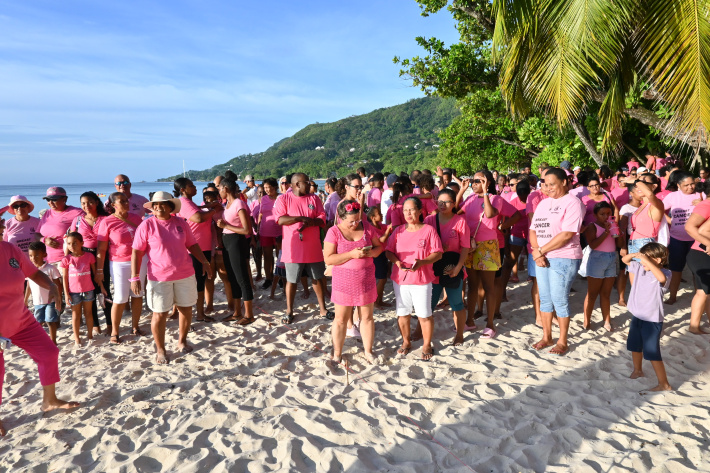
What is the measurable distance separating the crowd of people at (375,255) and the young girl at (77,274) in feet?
0.05

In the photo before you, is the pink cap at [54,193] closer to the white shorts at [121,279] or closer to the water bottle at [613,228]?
the white shorts at [121,279]

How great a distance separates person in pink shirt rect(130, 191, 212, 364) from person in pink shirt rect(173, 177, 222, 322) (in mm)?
706

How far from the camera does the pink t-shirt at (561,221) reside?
Result: 4.15 meters

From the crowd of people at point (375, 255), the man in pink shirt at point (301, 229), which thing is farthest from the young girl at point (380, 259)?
the man in pink shirt at point (301, 229)

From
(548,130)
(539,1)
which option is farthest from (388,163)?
(539,1)

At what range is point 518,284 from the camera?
7.02 meters

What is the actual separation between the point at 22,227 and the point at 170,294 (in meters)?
2.76

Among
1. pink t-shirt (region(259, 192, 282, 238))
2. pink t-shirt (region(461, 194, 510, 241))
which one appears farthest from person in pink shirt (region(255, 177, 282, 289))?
pink t-shirt (region(461, 194, 510, 241))

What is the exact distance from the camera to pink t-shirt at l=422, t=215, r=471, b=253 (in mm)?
4480

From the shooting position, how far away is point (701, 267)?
4582 mm

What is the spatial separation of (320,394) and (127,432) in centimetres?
158

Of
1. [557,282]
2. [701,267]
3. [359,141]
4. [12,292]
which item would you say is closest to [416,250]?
[557,282]

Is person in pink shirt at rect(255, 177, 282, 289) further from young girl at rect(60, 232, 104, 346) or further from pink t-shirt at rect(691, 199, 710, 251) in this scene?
pink t-shirt at rect(691, 199, 710, 251)

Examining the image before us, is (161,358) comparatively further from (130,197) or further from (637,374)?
(637,374)
